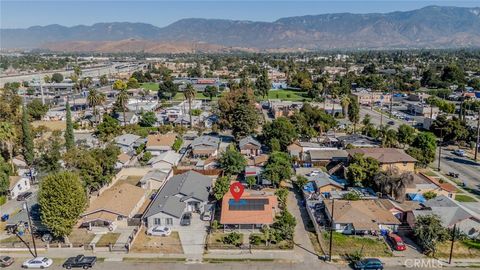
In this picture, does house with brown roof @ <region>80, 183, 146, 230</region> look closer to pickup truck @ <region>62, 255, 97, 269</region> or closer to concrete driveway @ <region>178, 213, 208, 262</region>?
pickup truck @ <region>62, 255, 97, 269</region>

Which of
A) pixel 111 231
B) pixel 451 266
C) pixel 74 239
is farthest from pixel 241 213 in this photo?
pixel 451 266

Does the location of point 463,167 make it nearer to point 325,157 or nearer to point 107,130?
point 325,157

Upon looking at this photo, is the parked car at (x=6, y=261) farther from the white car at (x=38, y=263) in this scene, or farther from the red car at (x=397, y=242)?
the red car at (x=397, y=242)

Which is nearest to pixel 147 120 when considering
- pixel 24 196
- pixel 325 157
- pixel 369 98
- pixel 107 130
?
pixel 107 130

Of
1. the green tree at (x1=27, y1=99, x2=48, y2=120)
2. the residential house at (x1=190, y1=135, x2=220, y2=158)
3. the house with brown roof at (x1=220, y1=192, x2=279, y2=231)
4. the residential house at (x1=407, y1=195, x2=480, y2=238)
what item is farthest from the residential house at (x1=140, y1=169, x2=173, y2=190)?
the green tree at (x1=27, y1=99, x2=48, y2=120)

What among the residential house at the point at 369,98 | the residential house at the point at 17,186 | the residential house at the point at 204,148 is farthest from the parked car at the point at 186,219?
the residential house at the point at 369,98
